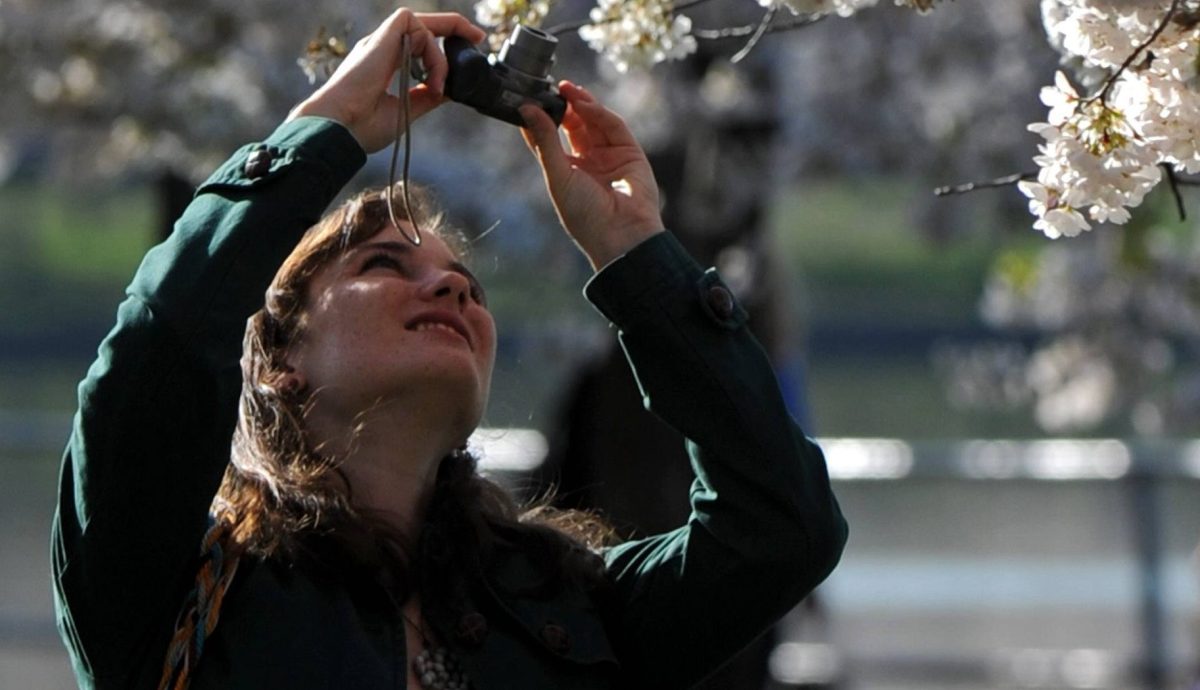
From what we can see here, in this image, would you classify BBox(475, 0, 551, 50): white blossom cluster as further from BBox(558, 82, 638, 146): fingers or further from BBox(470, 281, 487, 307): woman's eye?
BBox(470, 281, 487, 307): woman's eye

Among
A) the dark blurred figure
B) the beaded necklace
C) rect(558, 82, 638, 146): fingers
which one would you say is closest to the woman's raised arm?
the beaded necklace

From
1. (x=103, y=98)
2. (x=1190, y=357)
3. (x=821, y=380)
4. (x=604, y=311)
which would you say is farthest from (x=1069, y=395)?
(x=821, y=380)

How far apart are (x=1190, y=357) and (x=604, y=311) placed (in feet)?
28.8

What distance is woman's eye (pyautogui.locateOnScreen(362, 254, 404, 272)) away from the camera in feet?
8.38

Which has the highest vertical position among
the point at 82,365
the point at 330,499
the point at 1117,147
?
the point at 1117,147

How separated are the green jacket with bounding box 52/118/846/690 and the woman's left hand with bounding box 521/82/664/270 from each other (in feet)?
0.14

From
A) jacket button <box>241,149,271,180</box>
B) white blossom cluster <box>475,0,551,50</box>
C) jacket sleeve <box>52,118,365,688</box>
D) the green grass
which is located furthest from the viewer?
the green grass

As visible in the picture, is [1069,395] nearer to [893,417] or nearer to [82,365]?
[893,417]

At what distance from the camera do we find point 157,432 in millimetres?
2203

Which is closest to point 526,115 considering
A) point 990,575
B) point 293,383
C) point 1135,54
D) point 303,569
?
point 293,383

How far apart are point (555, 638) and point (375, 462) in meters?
0.29

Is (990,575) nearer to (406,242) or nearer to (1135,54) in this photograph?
(406,242)

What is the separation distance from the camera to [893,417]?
18.5 meters

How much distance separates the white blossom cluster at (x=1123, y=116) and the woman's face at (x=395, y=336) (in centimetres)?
67
